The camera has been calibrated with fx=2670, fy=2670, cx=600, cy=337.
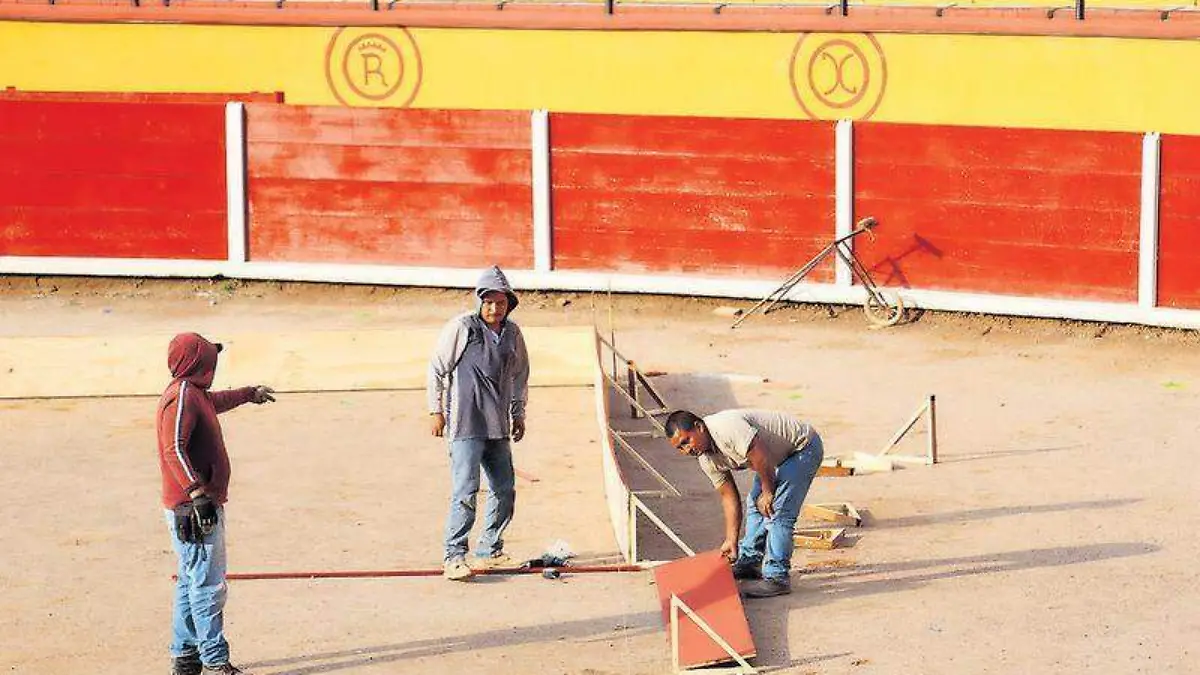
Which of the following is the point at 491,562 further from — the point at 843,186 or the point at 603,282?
the point at 603,282

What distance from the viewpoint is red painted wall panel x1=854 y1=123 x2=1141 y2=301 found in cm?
1977

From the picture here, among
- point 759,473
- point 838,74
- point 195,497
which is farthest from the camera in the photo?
point 838,74

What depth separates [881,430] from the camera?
16453 millimetres

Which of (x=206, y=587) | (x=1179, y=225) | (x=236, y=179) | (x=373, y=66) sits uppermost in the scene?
(x=373, y=66)

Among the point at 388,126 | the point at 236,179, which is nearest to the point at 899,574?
the point at 388,126

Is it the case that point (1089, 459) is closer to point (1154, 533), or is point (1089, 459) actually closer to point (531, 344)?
point (1154, 533)

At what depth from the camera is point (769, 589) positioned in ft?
40.5

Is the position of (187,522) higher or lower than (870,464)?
higher

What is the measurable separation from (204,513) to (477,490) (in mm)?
2168

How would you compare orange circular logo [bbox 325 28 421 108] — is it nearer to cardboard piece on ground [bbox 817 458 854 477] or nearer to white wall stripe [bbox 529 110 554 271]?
white wall stripe [bbox 529 110 554 271]

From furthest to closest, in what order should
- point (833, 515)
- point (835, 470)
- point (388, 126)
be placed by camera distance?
point (388, 126), point (835, 470), point (833, 515)

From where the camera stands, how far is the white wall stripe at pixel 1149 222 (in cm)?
1947

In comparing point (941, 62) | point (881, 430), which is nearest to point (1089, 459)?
point (881, 430)

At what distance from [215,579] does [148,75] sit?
635 inches
